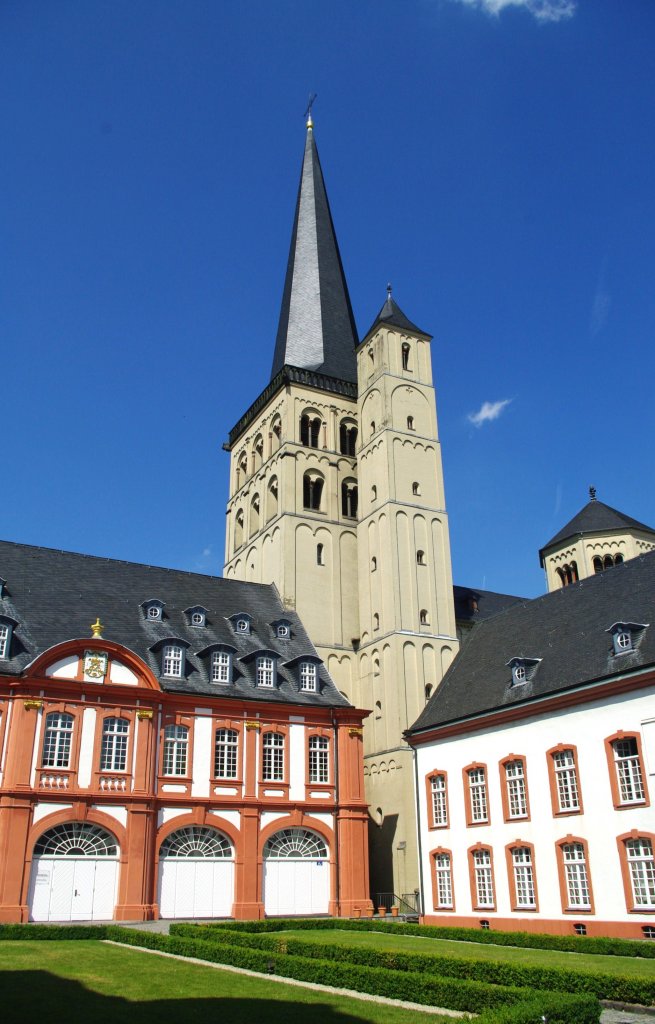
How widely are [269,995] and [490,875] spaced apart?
20712 mm

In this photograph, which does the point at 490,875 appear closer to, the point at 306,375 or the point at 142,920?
the point at 142,920

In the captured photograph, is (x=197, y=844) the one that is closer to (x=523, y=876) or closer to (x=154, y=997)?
(x=523, y=876)

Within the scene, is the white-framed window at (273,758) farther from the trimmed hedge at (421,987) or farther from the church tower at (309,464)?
the trimmed hedge at (421,987)

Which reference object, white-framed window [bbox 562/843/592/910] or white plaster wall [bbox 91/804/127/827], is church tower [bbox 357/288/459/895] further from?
white plaster wall [bbox 91/804/127/827]

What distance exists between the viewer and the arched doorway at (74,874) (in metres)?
32.7

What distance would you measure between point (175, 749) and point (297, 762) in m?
5.88

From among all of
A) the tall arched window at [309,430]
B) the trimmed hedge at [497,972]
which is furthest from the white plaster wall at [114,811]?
the tall arched window at [309,430]

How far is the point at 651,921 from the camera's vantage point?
27594 millimetres

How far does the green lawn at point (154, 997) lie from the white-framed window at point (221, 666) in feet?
61.8

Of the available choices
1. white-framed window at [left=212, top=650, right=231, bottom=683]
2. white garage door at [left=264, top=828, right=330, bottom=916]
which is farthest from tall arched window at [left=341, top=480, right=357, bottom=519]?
white garage door at [left=264, top=828, right=330, bottom=916]

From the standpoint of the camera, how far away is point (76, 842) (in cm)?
3416

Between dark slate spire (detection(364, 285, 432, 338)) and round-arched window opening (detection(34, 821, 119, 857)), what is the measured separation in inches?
1452

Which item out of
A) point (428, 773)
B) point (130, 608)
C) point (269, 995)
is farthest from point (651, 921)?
point (130, 608)

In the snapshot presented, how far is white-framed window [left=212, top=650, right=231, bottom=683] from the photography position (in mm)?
40162
